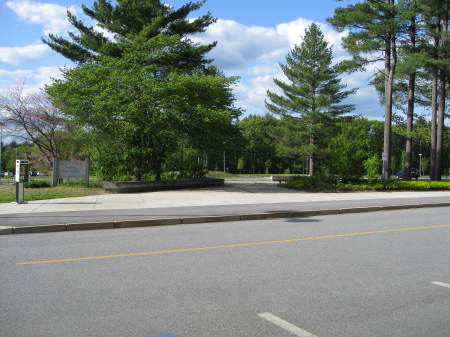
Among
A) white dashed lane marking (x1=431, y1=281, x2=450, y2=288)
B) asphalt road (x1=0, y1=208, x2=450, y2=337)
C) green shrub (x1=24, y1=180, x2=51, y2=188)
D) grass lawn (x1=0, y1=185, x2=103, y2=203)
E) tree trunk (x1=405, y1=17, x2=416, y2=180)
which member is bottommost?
asphalt road (x1=0, y1=208, x2=450, y2=337)

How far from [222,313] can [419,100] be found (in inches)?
1404

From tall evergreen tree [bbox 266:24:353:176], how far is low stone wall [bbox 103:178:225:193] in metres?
20.3

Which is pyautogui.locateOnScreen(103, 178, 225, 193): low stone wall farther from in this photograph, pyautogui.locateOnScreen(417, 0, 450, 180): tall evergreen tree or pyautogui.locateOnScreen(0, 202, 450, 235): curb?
pyautogui.locateOnScreen(417, 0, 450, 180): tall evergreen tree

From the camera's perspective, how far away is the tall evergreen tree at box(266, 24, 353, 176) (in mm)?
41812

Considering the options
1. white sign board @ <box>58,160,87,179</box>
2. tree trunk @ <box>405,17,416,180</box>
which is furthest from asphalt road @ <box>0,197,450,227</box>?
tree trunk @ <box>405,17,416,180</box>

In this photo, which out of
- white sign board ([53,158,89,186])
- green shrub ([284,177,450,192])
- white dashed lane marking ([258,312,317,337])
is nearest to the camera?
white dashed lane marking ([258,312,317,337])

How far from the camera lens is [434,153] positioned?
31.4m

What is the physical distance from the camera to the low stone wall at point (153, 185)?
778 inches

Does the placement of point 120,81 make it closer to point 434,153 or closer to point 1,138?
point 1,138

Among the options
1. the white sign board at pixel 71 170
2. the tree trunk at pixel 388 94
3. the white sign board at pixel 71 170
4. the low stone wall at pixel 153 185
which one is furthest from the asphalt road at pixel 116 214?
the tree trunk at pixel 388 94

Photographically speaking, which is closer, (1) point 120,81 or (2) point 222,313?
(2) point 222,313

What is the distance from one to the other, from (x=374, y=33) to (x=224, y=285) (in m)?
26.5

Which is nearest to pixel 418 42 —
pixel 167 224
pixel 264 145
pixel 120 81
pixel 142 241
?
pixel 120 81

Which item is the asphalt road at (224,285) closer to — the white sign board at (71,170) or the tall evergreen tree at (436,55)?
the white sign board at (71,170)
